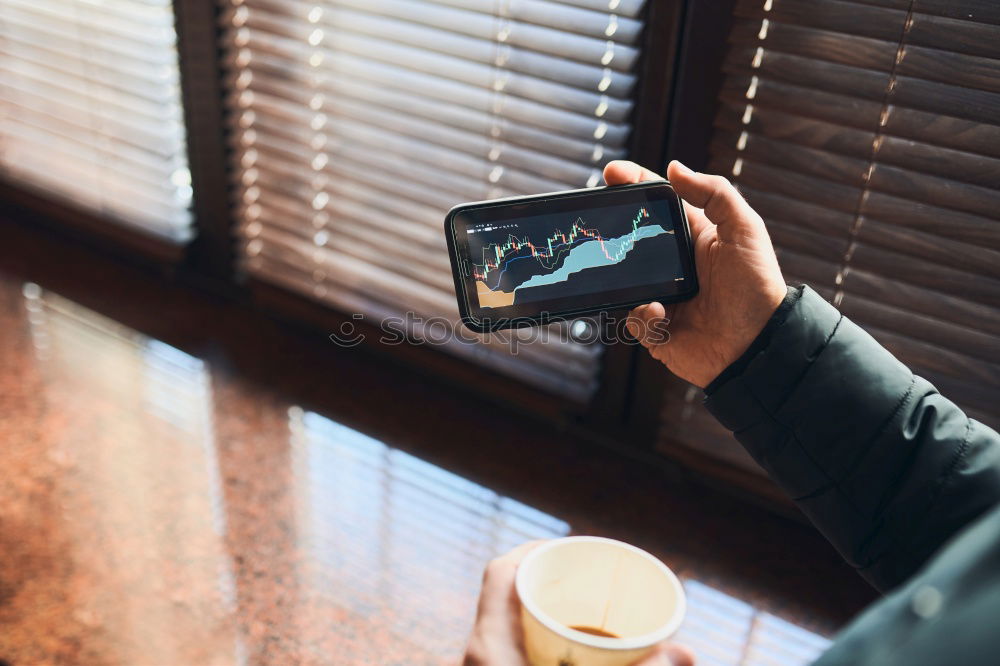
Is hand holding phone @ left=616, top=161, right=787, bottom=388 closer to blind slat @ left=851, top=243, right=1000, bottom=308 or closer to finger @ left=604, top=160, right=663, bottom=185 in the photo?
finger @ left=604, top=160, right=663, bottom=185

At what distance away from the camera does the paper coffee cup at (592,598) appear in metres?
0.59

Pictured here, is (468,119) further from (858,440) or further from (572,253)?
(858,440)

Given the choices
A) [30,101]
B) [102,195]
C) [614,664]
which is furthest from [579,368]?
[30,101]

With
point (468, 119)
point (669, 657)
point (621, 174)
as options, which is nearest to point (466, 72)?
point (468, 119)

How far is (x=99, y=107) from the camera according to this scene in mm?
1709

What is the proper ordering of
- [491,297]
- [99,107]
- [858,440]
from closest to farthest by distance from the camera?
[858,440] → [491,297] → [99,107]

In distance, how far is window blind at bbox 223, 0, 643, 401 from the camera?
47.4 inches

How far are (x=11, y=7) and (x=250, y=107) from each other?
0.61 metres

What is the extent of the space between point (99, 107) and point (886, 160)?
1363mm

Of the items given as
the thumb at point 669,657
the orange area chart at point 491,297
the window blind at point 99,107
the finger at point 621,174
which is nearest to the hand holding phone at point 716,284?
the finger at point 621,174

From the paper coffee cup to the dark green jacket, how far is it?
24cm

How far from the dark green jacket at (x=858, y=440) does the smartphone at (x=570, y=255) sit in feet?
0.45

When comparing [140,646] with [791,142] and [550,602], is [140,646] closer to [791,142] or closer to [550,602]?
[550,602]

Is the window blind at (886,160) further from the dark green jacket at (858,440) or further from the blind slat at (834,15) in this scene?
the dark green jacket at (858,440)
